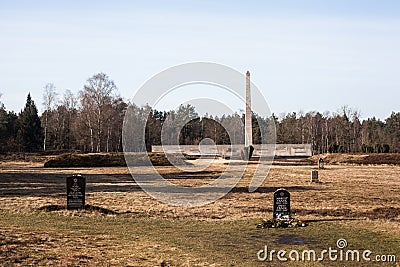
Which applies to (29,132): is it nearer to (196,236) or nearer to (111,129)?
(111,129)

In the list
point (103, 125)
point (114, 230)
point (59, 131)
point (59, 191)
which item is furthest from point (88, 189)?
point (59, 131)

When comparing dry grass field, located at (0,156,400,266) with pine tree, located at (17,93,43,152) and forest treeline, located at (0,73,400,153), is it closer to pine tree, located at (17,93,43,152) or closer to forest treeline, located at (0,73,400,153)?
forest treeline, located at (0,73,400,153)

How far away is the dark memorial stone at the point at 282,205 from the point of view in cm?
1688

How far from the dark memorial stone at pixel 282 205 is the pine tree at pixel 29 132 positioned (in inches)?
2704

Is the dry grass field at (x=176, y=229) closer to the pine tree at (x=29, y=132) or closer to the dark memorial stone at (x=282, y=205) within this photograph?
the dark memorial stone at (x=282, y=205)

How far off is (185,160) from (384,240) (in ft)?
159

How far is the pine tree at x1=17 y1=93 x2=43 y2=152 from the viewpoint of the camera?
80625 millimetres

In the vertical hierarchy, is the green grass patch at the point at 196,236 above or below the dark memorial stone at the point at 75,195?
below

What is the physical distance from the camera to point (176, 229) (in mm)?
16188

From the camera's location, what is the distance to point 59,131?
303ft

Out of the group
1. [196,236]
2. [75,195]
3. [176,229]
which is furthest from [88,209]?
[196,236]

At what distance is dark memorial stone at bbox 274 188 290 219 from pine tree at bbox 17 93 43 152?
225 feet

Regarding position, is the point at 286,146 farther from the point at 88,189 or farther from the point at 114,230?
the point at 114,230

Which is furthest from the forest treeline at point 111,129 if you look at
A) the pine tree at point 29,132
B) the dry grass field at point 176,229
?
the dry grass field at point 176,229
